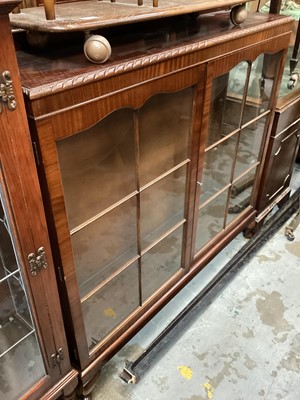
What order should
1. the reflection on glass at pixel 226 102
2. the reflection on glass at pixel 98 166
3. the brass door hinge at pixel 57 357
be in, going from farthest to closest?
the reflection on glass at pixel 226 102 < the brass door hinge at pixel 57 357 < the reflection on glass at pixel 98 166

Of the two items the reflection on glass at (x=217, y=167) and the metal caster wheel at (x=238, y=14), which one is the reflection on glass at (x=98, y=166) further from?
the metal caster wheel at (x=238, y=14)

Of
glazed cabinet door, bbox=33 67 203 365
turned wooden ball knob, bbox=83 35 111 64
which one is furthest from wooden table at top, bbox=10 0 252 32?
glazed cabinet door, bbox=33 67 203 365

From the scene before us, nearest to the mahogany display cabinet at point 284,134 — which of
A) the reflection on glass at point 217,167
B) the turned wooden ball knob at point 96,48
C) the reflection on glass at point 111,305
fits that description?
the reflection on glass at point 217,167

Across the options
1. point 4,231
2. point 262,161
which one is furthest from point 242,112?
point 4,231

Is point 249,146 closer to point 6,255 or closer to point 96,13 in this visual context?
point 96,13

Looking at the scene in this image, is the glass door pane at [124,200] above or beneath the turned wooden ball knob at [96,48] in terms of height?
beneath

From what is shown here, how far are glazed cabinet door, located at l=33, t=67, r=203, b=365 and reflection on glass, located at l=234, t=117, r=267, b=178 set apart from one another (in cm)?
32

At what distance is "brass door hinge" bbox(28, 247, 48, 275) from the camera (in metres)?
0.71

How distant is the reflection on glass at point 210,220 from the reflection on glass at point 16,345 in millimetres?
671

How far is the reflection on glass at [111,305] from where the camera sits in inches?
38.5

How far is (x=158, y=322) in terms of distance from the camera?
52.3 inches

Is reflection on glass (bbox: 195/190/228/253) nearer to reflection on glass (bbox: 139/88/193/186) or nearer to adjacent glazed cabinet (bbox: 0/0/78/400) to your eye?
reflection on glass (bbox: 139/88/193/186)

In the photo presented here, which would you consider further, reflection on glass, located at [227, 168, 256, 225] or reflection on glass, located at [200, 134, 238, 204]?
reflection on glass, located at [227, 168, 256, 225]

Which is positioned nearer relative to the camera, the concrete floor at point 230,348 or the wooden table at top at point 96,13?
the wooden table at top at point 96,13
